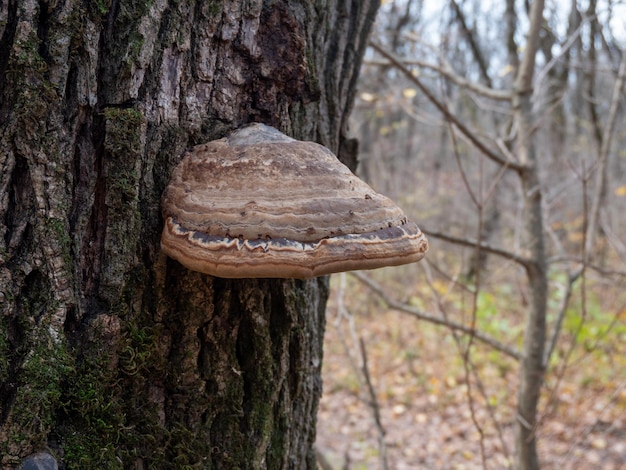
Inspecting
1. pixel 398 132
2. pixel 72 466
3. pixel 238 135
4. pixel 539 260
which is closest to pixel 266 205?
pixel 238 135

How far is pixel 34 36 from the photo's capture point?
4.36ft

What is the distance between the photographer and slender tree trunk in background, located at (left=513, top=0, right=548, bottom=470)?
13.4 ft

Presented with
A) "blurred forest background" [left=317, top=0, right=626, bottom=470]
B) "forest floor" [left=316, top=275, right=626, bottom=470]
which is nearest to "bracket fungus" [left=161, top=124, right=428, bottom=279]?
"blurred forest background" [left=317, top=0, right=626, bottom=470]

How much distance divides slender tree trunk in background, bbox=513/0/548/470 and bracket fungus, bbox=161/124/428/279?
119 inches

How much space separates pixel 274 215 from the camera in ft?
4.42

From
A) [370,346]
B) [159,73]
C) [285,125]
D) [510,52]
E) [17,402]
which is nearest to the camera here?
[17,402]

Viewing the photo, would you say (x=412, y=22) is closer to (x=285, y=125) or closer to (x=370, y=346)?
(x=370, y=346)

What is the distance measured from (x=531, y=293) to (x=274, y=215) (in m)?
3.49

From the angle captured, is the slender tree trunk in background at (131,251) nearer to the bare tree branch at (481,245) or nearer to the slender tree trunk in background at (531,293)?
the bare tree branch at (481,245)

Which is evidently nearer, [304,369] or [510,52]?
[304,369]

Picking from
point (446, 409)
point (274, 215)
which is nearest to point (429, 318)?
point (274, 215)

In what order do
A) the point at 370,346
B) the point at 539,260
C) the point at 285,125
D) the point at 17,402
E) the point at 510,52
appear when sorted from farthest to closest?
the point at 510,52, the point at 370,346, the point at 539,260, the point at 285,125, the point at 17,402

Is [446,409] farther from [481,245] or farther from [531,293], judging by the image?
[481,245]

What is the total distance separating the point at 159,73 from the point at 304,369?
120 cm
